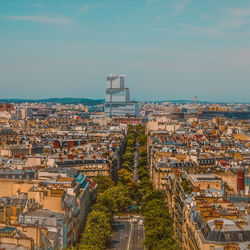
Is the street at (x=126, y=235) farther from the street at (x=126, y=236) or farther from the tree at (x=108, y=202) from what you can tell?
the tree at (x=108, y=202)

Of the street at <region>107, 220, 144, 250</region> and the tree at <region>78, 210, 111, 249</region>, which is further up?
the tree at <region>78, 210, 111, 249</region>

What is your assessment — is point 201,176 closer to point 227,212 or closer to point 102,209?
point 102,209

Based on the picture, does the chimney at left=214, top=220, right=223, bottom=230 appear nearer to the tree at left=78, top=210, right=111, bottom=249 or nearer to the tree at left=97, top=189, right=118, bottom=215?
the tree at left=78, top=210, right=111, bottom=249

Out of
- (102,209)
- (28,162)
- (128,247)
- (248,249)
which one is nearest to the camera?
(248,249)

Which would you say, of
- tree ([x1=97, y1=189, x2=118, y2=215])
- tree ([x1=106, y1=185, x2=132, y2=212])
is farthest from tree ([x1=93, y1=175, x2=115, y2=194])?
tree ([x1=97, y1=189, x2=118, y2=215])

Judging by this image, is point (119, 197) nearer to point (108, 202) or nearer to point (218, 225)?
point (108, 202)

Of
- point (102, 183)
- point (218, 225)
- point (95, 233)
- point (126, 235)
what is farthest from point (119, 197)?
point (218, 225)

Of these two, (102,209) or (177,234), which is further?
(102,209)

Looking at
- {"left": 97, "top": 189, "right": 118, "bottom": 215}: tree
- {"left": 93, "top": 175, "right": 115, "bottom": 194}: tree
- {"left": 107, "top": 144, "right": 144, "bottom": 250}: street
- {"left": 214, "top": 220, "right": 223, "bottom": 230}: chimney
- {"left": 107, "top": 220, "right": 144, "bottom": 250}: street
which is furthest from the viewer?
{"left": 93, "top": 175, "right": 115, "bottom": 194}: tree

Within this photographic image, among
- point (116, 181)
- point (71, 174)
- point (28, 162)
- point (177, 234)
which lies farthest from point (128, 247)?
point (116, 181)

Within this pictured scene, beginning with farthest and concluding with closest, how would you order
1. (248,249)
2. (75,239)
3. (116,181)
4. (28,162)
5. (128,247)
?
(116,181) → (28,162) → (128,247) → (75,239) → (248,249)

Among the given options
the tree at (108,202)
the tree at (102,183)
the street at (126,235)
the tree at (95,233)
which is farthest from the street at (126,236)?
the tree at (102,183)
